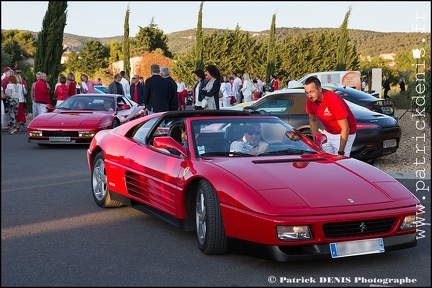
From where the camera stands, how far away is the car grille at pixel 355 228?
542cm

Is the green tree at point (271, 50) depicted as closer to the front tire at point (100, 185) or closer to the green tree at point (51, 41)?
the green tree at point (51, 41)

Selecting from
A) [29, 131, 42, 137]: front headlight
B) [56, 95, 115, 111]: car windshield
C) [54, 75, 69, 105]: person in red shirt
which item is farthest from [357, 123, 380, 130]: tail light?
[54, 75, 69, 105]: person in red shirt

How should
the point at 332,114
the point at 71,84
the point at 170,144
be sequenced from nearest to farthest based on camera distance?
the point at 170,144 < the point at 332,114 < the point at 71,84

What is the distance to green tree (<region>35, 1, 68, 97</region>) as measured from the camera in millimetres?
27922

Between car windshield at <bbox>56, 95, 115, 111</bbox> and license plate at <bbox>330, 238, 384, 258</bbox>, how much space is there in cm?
1255

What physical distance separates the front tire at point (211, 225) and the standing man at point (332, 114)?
2663 millimetres

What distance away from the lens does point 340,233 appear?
5453mm

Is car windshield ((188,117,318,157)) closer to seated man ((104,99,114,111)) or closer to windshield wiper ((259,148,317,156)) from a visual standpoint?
windshield wiper ((259,148,317,156))

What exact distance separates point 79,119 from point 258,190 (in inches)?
446

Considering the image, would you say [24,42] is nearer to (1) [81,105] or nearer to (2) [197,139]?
(1) [81,105]

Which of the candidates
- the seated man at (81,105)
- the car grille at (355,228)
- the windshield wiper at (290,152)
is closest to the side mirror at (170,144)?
the windshield wiper at (290,152)

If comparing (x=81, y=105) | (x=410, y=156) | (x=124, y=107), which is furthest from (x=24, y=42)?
(x=410, y=156)

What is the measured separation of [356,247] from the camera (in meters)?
5.45

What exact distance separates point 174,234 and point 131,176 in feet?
3.00
